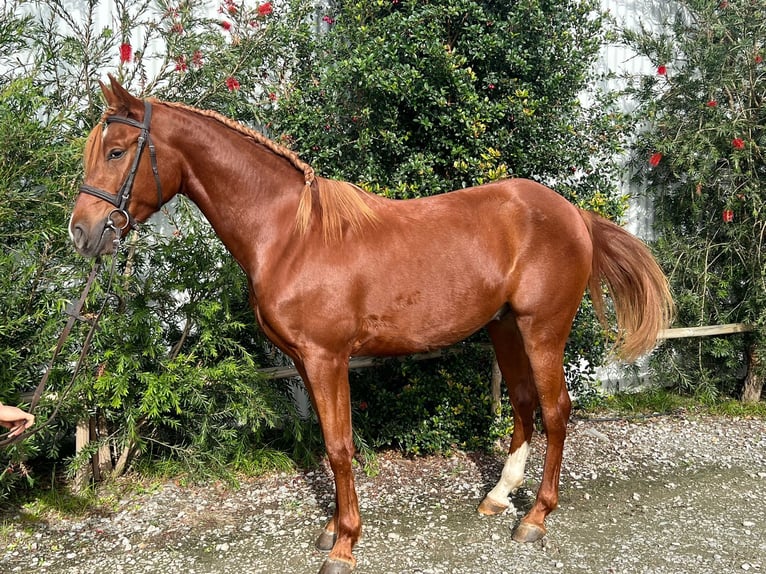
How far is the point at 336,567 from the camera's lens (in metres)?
2.73

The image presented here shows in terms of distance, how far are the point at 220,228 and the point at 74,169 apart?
1.33 m

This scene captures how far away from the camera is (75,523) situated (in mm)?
3232

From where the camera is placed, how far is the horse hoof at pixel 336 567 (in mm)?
2719

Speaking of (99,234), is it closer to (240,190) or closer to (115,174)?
(115,174)

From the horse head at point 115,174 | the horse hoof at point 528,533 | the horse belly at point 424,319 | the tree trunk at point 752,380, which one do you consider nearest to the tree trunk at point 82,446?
the horse head at point 115,174

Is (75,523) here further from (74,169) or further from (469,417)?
(469,417)

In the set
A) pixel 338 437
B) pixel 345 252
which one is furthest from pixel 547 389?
pixel 345 252

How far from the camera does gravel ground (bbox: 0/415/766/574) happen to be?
113 inches

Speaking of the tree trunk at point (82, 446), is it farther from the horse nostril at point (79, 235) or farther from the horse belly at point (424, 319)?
the horse belly at point (424, 319)

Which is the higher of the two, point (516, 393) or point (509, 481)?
point (516, 393)

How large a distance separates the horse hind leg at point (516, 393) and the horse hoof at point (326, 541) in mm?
952

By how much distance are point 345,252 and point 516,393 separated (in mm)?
1509

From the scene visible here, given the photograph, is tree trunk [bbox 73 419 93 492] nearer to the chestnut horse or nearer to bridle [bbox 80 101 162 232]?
the chestnut horse

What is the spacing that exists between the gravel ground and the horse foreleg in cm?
16
